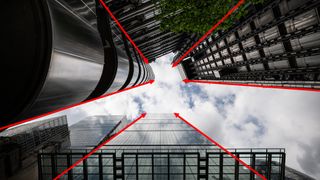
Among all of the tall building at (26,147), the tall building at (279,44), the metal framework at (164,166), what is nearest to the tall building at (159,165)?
the metal framework at (164,166)

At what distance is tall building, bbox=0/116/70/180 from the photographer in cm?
1494

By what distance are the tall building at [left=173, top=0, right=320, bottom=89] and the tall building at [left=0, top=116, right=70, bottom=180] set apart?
2914 centimetres

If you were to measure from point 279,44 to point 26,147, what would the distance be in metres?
31.9

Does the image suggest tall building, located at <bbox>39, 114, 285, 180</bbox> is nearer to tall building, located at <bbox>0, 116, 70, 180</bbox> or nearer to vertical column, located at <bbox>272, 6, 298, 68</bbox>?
tall building, located at <bbox>0, 116, 70, 180</bbox>

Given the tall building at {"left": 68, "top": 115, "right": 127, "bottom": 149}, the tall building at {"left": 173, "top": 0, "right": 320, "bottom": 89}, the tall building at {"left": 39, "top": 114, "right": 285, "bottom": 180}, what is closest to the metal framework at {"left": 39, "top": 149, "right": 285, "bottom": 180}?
the tall building at {"left": 39, "top": 114, "right": 285, "bottom": 180}

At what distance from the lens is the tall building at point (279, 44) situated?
14.5 meters

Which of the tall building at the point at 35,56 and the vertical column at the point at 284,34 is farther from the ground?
the vertical column at the point at 284,34

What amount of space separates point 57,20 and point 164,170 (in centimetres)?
2135

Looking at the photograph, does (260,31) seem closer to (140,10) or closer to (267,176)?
(140,10)

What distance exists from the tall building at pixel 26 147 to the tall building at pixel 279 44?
29.1 metres

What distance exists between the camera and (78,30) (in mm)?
3861

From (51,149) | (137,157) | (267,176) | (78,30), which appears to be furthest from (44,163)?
(267,176)

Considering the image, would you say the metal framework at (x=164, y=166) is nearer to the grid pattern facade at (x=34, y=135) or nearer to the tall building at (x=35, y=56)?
the grid pattern facade at (x=34, y=135)

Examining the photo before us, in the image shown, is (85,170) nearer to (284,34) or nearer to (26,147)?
(26,147)
